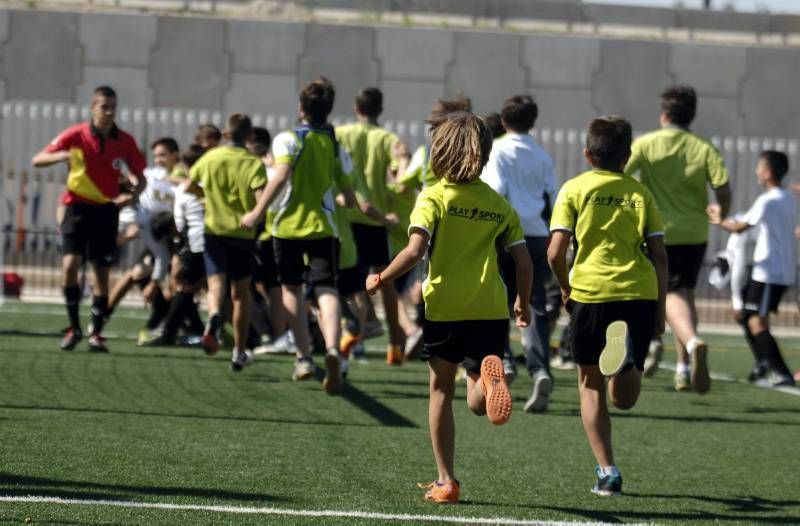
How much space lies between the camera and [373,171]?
12828mm

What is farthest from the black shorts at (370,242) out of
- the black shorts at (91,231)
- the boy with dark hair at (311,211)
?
the boy with dark hair at (311,211)

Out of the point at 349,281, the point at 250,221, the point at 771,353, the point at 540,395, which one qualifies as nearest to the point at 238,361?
the point at 349,281

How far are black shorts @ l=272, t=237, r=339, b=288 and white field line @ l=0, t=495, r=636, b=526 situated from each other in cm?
424

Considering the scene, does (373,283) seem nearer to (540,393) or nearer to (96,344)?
(540,393)

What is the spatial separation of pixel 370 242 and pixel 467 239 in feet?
20.3

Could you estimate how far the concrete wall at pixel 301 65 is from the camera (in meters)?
25.7

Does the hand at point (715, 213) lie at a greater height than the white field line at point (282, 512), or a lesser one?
greater

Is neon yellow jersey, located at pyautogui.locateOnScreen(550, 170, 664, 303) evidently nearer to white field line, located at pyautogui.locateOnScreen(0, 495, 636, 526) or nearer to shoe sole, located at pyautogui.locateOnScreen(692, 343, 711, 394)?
white field line, located at pyautogui.locateOnScreen(0, 495, 636, 526)

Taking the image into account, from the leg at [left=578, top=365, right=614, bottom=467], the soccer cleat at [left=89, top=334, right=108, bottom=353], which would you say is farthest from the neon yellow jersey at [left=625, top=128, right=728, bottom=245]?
the soccer cleat at [left=89, top=334, right=108, bottom=353]

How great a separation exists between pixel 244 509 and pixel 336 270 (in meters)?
4.35

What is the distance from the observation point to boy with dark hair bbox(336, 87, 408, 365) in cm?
1263

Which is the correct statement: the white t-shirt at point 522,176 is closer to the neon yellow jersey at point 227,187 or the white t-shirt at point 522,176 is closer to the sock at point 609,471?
the neon yellow jersey at point 227,187

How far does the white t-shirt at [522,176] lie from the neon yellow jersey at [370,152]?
2.55 m

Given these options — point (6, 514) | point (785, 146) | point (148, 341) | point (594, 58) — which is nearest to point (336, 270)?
point (148, 341)
